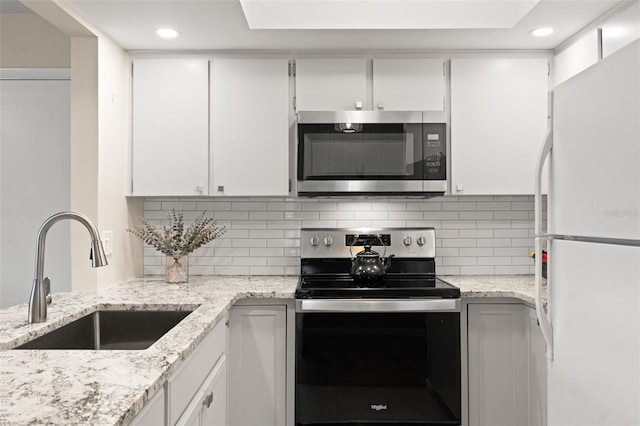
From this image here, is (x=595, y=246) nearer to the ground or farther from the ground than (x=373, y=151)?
nearer to the ground

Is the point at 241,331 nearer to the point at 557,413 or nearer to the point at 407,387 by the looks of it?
the point at 407,387

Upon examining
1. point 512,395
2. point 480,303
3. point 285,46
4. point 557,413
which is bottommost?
point 512,395

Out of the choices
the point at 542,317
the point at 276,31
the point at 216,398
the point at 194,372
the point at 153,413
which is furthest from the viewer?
the point at 276,31

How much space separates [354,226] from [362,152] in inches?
21.7

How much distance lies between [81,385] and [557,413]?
1536mm

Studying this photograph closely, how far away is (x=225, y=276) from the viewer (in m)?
2.97

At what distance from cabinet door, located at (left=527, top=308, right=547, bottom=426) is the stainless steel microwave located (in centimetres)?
85

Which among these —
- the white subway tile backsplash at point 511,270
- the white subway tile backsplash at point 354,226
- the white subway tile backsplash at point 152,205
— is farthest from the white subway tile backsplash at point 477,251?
the white subway tile backsplash at point 152,205

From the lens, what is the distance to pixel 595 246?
142 centimetres

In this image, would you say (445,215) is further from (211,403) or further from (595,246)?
(211,403)

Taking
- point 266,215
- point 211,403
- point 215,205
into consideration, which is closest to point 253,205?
point 266,215

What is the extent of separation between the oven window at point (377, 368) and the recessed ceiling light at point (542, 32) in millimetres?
1525

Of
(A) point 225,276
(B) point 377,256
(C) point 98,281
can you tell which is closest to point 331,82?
(B) point 377,256

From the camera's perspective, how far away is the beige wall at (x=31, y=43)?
2717 millimetres
